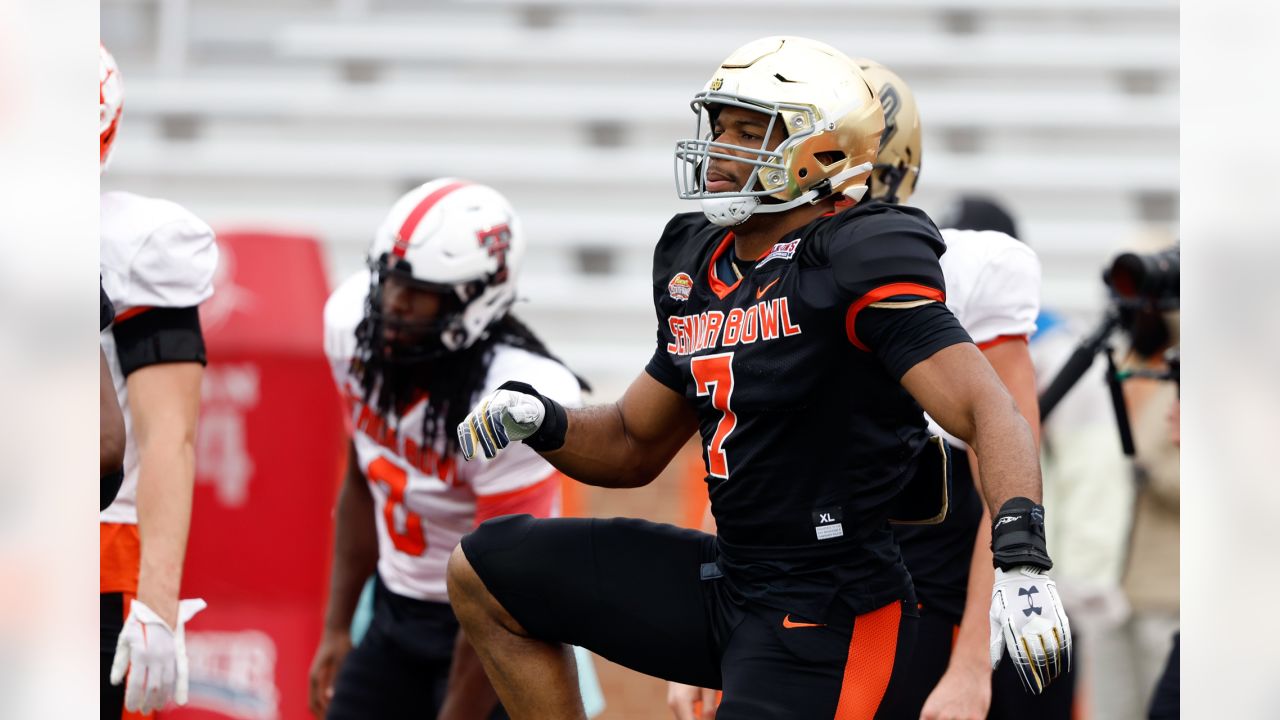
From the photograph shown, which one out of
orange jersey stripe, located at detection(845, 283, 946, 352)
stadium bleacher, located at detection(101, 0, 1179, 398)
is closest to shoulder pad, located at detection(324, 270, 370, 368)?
orange jersey stripe, located at detection(845, 283, 946, 352)

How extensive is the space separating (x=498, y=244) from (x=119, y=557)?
1130 mm

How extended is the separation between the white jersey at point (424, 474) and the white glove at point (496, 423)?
2.32 feet

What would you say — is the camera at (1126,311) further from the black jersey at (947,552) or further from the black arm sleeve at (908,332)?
the black arm sleeve at (908,332)

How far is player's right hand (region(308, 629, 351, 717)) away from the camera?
3.68 metres

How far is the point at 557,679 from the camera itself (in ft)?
8.37

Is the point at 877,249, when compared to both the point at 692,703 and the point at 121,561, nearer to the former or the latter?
the point at 692,703

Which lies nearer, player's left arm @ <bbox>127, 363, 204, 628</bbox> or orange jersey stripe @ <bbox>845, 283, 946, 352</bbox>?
orange jersey stripe @ <bbox>845, 283, 946, 352</bbox>

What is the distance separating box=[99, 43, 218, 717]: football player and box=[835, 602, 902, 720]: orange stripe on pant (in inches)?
46.7

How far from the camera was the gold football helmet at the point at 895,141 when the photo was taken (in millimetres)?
3125

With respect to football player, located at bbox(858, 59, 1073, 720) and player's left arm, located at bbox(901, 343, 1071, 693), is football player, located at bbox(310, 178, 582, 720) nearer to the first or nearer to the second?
football player, located at bbox(858, 59, 1073, 720)

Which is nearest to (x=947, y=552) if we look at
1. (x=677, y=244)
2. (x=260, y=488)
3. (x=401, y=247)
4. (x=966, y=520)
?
(x=966, y=520)

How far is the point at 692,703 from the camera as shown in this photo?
3031mm
